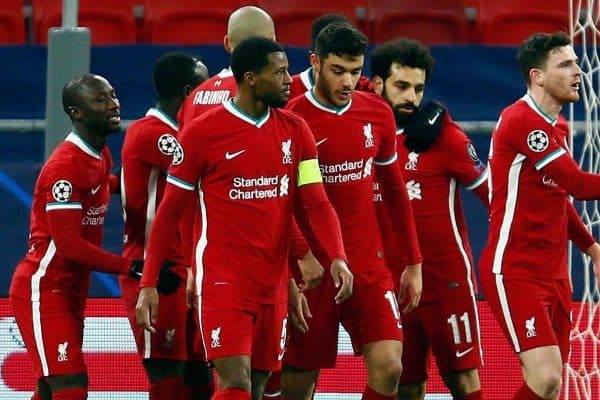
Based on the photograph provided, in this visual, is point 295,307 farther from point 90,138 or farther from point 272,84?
point 90,138

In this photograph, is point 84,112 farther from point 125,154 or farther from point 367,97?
point 367,97

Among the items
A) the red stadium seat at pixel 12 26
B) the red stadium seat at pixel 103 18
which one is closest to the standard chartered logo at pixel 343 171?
the red stadium seat at pixel 103 18

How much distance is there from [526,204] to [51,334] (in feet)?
7.33

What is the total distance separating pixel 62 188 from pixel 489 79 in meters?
3.00

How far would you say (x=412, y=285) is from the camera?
7.08m

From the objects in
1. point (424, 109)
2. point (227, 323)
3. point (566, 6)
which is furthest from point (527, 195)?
point (566, 6)

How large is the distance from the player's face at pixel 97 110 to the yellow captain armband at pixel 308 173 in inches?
45.8

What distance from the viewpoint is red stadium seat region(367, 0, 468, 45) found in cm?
1054

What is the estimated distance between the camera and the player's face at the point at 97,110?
7.16 metres

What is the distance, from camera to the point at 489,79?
8.91 m

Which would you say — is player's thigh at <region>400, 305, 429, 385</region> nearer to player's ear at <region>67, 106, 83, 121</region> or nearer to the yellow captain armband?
the yellow captain armband

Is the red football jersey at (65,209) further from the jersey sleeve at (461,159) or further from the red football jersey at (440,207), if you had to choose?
the jersey sleeve at (461,159)

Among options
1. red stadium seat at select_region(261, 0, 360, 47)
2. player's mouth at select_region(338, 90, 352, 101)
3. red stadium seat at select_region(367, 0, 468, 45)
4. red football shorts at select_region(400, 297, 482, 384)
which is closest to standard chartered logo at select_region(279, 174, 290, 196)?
player's mouth at select_region(338, 90, 352, 101)

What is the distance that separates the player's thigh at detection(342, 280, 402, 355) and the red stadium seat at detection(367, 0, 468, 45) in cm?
381
